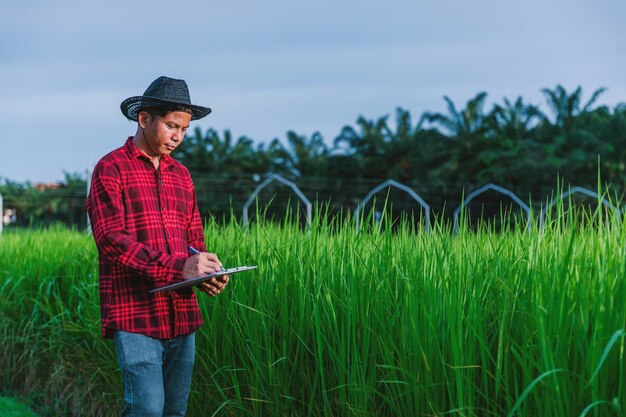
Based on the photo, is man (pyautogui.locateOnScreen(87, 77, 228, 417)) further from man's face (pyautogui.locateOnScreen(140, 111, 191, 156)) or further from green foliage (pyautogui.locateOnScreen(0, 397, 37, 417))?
green foliage (pyautogui.locateOnScreen(0, 397, 37, 417))

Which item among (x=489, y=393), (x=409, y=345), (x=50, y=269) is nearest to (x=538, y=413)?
(x=489, y=393)

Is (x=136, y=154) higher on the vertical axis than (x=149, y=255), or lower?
higher

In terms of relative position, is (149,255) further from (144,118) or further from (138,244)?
(144,118)

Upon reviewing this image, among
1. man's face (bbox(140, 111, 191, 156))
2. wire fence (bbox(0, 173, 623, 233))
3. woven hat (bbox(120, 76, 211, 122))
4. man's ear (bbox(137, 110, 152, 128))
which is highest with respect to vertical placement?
woven hat (bbox(120, 76, 211, 122))

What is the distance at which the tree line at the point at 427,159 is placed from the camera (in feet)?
95.8

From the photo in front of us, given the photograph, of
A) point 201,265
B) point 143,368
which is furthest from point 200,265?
point 143,368

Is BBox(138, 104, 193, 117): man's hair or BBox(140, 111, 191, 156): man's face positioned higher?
BBox(138, 104, 193, 117): man's hair

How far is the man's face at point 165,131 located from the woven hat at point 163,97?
51 millimetres

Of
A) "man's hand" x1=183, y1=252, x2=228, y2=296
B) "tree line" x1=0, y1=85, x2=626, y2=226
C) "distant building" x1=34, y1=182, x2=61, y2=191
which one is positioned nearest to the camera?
"man's hand" x1=183, y1=252, x2=228, y2=296

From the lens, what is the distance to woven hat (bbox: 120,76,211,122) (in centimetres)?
298

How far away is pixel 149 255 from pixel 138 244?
6cm

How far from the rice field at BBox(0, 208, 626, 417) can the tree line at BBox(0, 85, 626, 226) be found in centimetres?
2010

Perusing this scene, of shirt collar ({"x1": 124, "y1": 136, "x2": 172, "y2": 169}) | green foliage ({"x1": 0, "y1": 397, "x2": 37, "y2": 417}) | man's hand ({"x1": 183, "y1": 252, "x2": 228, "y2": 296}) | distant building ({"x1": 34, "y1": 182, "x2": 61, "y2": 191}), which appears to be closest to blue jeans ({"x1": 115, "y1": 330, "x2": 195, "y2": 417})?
man's hand ({"x1": 183, "y1": 252, "x2": 228, "y2": 296})

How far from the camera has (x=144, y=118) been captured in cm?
307
